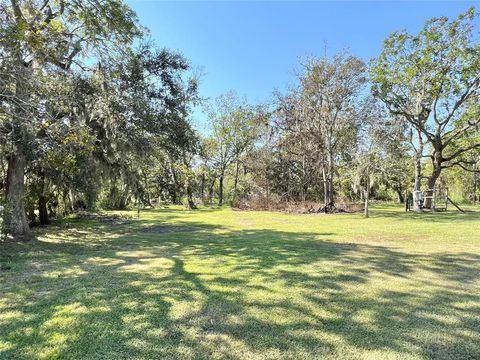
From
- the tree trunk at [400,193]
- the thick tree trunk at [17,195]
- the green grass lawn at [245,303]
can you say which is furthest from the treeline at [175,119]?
the green grass lawn at [245,303]

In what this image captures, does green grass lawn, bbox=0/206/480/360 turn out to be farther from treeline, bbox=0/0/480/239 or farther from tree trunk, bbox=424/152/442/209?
tree trunk, bbox=424/152/442/209

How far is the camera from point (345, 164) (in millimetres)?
18547

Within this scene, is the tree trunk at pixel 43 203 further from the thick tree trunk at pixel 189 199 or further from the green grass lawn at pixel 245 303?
the thick tree trunk at pixel 189 199

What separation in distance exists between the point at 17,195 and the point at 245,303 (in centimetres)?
741

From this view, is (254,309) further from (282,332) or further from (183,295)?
(183,295)

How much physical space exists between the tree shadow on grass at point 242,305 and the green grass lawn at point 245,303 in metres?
0.01

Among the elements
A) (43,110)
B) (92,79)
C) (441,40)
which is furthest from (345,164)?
(43,110)

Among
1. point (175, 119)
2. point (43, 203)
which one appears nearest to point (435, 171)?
point (175, 119)

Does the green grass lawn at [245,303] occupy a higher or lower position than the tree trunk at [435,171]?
lower

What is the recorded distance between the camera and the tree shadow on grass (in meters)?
2.45

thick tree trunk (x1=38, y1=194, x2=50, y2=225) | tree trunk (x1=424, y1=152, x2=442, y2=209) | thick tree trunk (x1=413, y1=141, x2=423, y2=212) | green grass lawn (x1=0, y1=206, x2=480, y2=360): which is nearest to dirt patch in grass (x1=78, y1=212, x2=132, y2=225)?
thick tree trunk (x1=38, y1=194, x2=50, y2=225)

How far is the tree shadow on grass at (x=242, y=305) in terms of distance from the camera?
245 cm

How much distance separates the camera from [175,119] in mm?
9414

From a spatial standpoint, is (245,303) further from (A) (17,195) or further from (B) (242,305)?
(A) (17,195)
